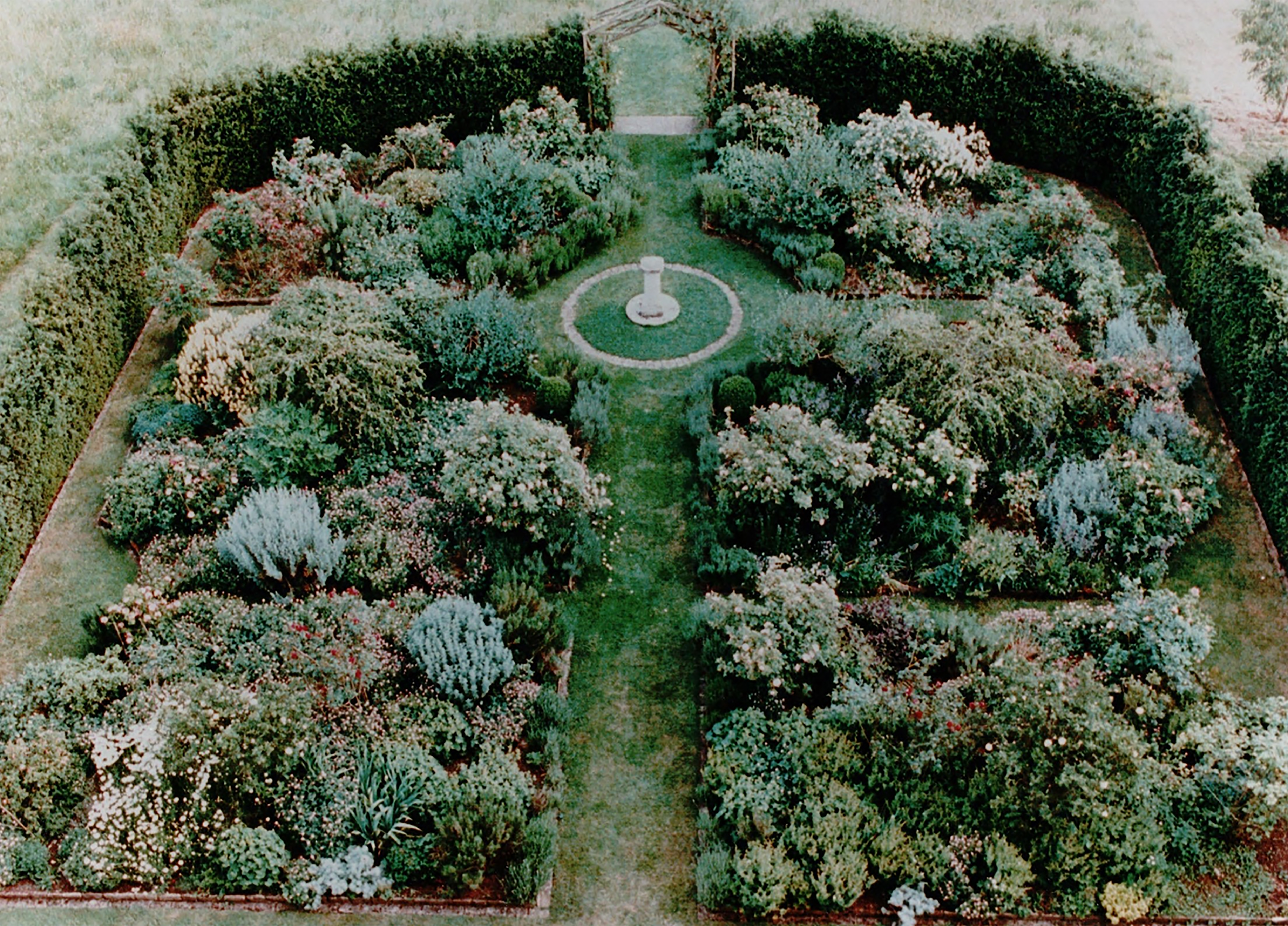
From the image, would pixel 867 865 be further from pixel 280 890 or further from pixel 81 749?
pixel 81 749

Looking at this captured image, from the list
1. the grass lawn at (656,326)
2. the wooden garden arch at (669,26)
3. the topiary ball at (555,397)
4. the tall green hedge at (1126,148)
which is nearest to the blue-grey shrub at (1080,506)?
the tall green hedge at (1126,148)

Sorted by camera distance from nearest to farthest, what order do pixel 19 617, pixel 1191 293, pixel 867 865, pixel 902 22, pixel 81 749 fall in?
pixel 867 865
pixel 81 749
pixel 19 617
pixel 1191 293
pixel 902 22

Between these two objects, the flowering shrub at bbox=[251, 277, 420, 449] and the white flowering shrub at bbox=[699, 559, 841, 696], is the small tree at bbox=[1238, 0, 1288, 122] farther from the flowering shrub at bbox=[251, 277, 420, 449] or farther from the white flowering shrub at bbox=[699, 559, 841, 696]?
the flowering shrub at bbox=[251, 277, 420, 449]

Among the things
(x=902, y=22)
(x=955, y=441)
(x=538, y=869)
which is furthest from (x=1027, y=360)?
(x=902, y=22)

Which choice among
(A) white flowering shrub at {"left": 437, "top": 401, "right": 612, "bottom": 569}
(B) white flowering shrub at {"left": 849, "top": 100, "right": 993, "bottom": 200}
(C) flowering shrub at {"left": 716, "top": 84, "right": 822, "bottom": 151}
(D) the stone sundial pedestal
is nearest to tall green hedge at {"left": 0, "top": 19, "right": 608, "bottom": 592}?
(C) flowering shrub at {"left": 716, "top": 84, "right": 822, "bottom": 151}

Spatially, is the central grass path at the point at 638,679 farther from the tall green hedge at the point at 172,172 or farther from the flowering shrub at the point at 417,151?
the tall green hedge at the point at 172,172

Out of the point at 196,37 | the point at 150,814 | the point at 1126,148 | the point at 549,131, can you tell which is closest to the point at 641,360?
the point at 549,131

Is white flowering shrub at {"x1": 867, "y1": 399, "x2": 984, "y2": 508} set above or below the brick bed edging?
above
